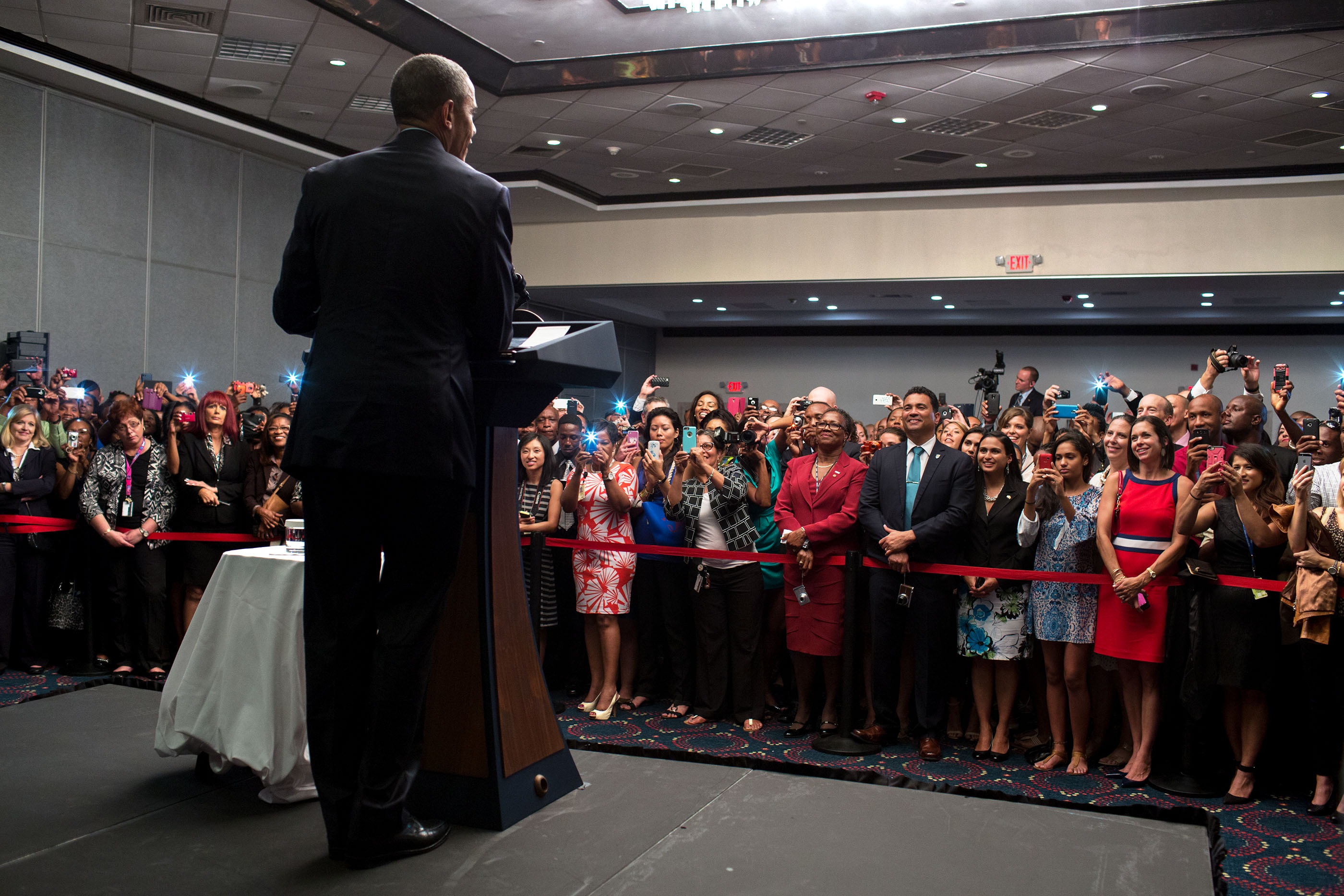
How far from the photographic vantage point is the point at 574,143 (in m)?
9.83

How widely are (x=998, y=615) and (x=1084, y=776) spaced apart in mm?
700

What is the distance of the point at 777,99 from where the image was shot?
8414 millimetres

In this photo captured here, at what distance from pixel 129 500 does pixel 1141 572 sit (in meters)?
4.86

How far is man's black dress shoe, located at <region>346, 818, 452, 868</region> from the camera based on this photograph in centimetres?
203

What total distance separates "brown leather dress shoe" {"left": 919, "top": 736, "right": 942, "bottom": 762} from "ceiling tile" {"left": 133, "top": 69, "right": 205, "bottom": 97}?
25.3 feet

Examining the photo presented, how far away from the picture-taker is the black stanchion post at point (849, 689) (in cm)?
417

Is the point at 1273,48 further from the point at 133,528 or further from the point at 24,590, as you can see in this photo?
the point at 24,590

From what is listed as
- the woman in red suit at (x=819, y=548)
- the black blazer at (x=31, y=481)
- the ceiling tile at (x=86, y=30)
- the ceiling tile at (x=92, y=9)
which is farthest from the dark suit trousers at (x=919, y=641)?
the ceiling tile at (x=86, y=30)

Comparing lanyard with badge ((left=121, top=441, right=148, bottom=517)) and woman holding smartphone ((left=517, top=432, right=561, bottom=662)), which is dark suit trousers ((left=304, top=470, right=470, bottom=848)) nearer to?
woman holding smartphone ((left=517, top=432, right=561, bottom=662))

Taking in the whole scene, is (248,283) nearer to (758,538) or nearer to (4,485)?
(4,485)

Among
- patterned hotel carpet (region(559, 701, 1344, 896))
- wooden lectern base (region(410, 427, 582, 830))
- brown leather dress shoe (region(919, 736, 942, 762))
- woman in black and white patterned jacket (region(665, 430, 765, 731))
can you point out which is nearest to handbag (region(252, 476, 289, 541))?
patterned hotel carpet (region(559, 701, 1344, 896))

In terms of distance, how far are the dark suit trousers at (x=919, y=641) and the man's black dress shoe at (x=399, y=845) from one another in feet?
8.20

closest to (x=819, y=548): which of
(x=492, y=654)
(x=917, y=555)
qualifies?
(x=917, y=555)

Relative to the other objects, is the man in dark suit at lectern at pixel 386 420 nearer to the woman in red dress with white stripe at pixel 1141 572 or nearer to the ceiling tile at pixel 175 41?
the woman in red dress with white stripe at pixel 1141 572
